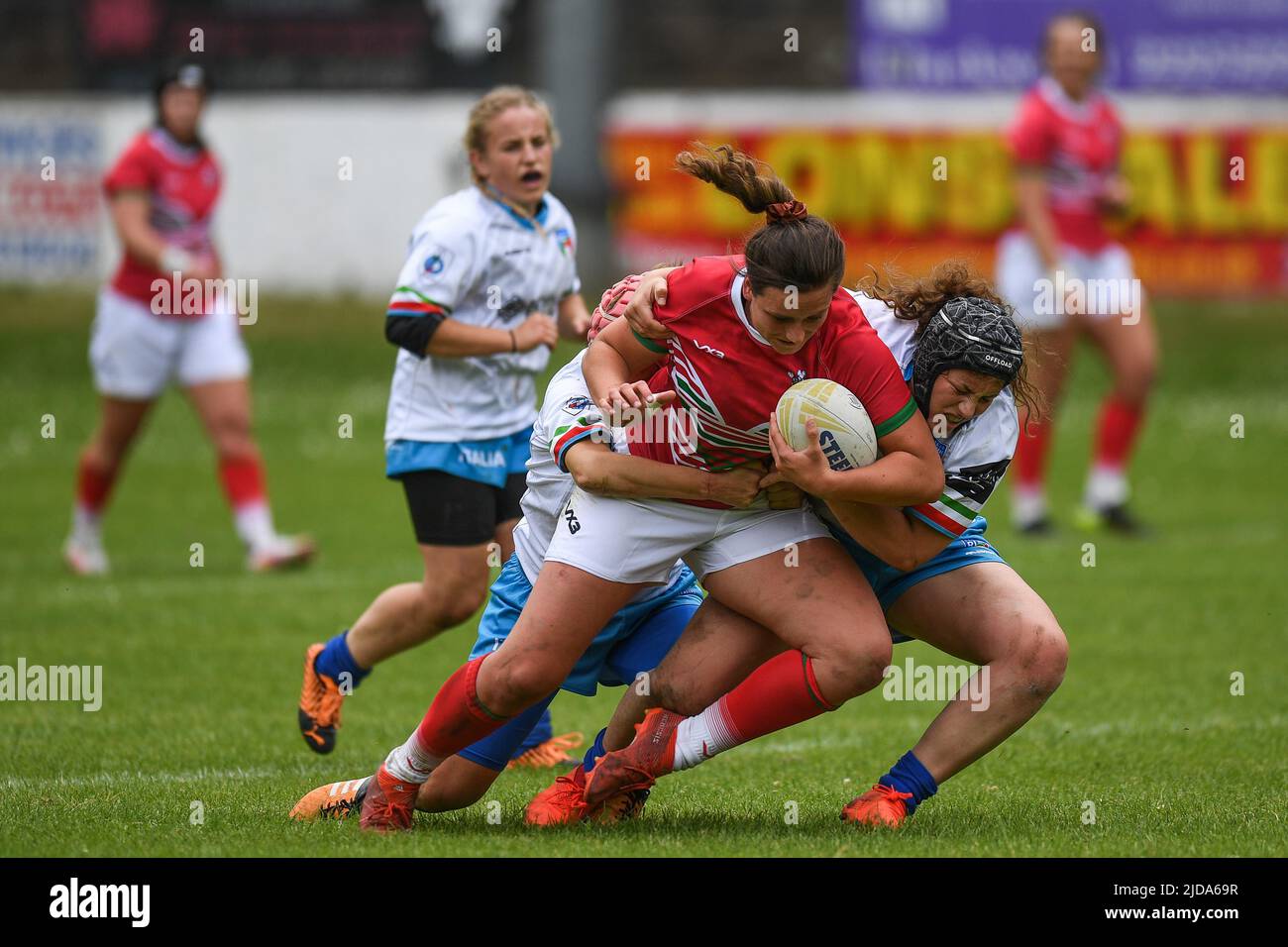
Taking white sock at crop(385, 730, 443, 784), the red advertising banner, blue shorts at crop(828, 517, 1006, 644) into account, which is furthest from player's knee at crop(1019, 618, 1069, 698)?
the red advertising banner

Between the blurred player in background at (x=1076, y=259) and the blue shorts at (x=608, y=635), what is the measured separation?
6137mm

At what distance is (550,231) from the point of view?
6512 millimetres

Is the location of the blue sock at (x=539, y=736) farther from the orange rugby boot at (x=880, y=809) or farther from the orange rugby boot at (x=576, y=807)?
the orange rugby boot at (x=880, y=809)

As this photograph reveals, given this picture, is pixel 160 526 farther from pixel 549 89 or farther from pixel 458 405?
pixel 549 89

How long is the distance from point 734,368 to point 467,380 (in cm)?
184

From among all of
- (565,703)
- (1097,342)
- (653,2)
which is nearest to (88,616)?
(565,703)

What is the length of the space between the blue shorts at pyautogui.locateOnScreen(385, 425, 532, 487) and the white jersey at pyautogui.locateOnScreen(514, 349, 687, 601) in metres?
1.01

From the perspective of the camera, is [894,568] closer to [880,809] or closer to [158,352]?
[880,809]

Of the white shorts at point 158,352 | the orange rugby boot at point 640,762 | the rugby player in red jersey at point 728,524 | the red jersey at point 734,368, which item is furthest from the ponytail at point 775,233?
the white shorts at point 158,352

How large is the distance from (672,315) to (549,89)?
15.0m

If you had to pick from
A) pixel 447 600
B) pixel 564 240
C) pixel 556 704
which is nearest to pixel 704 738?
pixel 447 600

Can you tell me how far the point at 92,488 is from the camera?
33.4ft

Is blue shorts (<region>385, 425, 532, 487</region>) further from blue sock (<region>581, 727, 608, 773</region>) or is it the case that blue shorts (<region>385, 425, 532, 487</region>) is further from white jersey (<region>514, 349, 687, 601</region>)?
blue sock (<region>581, 727, 608, 773</region>)
